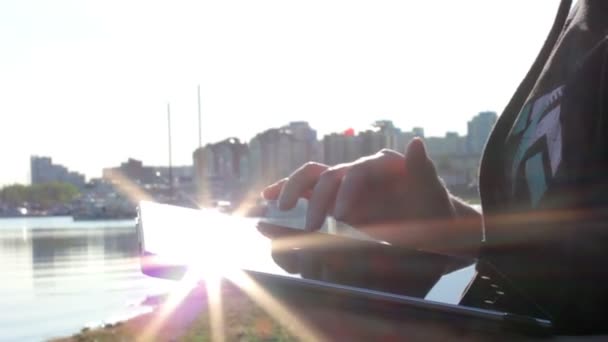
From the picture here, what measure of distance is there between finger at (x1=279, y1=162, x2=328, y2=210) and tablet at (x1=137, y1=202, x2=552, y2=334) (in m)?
0.42

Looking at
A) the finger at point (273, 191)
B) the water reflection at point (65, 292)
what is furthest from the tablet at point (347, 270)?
the water reflection at point (65, 292)

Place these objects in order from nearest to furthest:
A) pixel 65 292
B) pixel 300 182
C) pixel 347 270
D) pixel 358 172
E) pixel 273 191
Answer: pixel 347 270, pixel 358 172, pixel 300 182, pixel 273 191, pixel 65 292

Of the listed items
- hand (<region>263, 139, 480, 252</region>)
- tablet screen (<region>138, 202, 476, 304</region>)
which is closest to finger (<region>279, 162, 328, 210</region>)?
hand (<region>263, 139, 480, 252</region>)

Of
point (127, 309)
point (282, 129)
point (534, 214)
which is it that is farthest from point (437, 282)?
point (282, 129)

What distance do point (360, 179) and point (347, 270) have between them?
49 cm

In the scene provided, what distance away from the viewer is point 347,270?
39.7 inches

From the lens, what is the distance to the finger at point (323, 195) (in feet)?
4.94

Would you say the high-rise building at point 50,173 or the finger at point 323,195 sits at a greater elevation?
the high-rise building at point 50,173

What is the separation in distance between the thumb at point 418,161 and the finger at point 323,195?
0.12 meters

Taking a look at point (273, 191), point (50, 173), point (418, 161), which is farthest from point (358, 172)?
point (50, 173)

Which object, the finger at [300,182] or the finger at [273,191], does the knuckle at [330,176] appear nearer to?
the finger at [300,182]

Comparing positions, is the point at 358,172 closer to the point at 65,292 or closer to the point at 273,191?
the point at 273,191

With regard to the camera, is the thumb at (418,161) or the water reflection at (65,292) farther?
the water reflection at (65,292)

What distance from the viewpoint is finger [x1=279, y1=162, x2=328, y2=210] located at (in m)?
1.65
